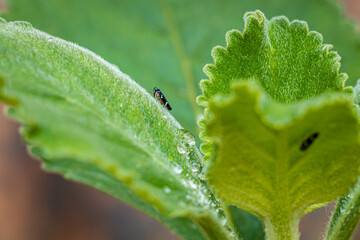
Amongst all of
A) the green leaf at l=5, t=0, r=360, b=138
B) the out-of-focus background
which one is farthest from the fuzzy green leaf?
the out-of-focus background

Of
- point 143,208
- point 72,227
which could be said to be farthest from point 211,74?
point 72,227

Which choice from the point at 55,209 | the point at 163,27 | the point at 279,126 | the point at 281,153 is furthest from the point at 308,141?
the point at 55,209

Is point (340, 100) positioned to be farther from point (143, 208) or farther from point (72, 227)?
point (72, 227)

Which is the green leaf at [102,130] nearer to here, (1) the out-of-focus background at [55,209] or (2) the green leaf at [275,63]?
(2) the green leaf at [275,63]

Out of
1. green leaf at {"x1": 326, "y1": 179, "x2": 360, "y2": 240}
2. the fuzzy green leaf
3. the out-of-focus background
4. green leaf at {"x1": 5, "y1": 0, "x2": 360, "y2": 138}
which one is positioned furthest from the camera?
the out-of-focus background

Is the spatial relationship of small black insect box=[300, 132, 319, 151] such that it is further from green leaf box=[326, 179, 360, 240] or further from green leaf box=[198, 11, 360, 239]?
green leaf box=[326, 179, 360, 240]

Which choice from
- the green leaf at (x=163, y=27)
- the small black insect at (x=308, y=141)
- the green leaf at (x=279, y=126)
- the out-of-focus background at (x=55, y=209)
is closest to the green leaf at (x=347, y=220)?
the green leaf at (x=279, y=126)
